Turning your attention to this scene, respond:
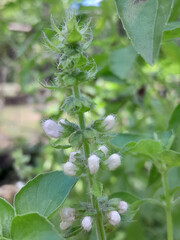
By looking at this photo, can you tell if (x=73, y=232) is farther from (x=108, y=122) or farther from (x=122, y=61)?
(x=122, y=61)

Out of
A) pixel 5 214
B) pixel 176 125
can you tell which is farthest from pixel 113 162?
pixel 176 125

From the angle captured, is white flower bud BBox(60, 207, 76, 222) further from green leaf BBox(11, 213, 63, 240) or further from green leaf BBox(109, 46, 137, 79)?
green leaf BBox(109, 46, 137, 79)

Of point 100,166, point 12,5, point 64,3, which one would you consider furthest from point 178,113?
point 12,5

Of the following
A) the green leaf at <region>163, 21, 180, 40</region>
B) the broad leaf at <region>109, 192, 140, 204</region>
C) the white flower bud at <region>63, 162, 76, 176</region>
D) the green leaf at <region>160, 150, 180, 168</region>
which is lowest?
the broad leaf at <region>109, 192, 140, 204</region>

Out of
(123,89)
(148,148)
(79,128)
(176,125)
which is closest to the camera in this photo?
(79,128)

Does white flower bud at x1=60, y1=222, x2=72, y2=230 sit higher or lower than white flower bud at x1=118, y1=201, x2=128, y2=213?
lower

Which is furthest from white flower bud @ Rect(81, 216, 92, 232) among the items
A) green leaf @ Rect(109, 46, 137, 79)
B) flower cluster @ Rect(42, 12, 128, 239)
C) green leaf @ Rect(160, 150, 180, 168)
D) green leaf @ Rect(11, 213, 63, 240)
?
green leaf @ Rect(109, 46, 137, 79)

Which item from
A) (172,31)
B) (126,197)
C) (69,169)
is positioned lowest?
(126,197)
